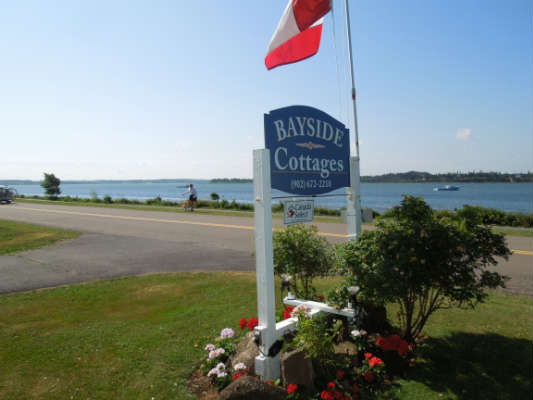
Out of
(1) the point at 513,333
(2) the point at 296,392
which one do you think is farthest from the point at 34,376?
(1) the point at 513,333

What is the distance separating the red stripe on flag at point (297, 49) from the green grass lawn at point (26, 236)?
1000cm

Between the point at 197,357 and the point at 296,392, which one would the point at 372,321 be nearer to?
the point at 296,392

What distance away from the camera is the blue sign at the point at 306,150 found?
3.83 m

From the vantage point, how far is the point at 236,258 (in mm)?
9469

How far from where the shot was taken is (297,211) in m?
4.04

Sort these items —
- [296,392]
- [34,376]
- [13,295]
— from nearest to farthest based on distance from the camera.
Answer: [296,392]
[34,376]
[13,295]

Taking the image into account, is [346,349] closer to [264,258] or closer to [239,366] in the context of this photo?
[239,366]

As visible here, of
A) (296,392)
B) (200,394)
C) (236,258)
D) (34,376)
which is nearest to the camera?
(296,392)

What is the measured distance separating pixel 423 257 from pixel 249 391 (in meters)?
2.06

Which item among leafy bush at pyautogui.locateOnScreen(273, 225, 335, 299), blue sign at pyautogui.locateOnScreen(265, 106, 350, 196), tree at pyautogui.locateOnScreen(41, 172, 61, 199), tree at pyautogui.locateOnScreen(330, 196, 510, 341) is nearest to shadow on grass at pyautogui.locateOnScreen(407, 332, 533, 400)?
tree at pyautogui.locateOnScreen(330, 196, 510, 341)

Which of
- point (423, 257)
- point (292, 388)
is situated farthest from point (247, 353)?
point (423, 257)

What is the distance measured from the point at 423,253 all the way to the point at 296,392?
1.80 m

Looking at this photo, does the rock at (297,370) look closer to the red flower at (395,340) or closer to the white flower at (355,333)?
the white flower at (355,333)

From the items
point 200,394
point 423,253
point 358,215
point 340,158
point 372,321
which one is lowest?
point 200,394
